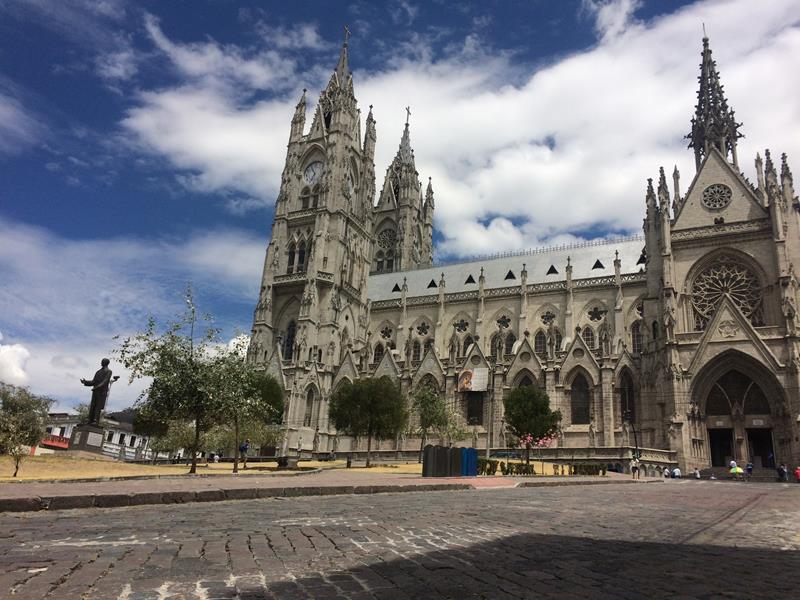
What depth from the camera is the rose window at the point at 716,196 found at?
47.0 meters

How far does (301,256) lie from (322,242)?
152 inches

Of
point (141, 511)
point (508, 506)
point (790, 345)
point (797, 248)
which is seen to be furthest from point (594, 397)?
point (141, 511)

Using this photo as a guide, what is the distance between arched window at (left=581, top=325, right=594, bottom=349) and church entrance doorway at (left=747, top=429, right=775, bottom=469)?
602 inches

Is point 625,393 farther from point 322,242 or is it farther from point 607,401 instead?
point 322,242

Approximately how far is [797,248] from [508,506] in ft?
137

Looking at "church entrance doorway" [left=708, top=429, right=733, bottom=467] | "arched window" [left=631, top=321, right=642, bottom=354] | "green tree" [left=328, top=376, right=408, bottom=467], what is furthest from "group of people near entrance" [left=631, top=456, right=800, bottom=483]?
"green tree" [left=328, top=376, right=408, bottom=467]

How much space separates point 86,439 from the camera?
112 feet

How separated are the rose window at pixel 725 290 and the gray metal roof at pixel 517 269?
8.31m

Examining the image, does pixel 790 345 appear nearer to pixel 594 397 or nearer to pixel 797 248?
pixel 797 248

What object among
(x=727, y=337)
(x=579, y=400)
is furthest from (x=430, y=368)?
(x=727, y=337)

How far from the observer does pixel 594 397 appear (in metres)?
46.2

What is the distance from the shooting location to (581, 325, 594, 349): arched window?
53050 mm

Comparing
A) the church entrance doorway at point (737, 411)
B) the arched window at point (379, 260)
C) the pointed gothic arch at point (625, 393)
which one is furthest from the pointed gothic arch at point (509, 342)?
the arched window at point (379, 260)

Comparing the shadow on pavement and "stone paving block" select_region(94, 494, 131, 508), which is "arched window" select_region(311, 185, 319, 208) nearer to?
"stone paving block" select_region(94, 494, 131, 508)
